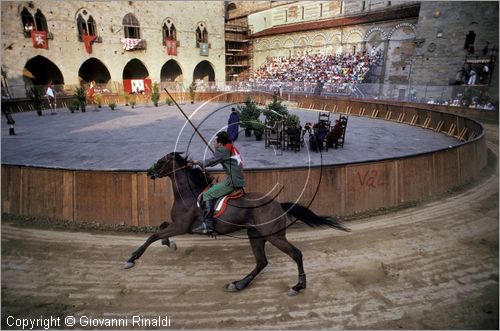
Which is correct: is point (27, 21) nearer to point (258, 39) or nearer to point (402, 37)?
point (258, 39)

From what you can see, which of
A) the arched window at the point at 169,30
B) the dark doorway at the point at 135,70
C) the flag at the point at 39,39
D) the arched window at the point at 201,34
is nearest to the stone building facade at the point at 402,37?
the arched window at the point at 201,34

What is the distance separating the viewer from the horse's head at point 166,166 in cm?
637

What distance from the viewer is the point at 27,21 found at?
36.9 m

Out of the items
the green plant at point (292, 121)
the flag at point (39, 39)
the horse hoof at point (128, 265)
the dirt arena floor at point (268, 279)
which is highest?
the flag at point (39, 39)

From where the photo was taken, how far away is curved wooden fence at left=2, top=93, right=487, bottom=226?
8.35 metres

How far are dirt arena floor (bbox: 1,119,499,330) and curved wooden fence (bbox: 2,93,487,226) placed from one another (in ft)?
1.83

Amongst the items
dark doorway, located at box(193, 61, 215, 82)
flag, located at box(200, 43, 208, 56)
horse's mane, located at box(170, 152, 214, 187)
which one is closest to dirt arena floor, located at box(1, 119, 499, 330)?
horse's mane, located at box(170, 152, 214, 187)

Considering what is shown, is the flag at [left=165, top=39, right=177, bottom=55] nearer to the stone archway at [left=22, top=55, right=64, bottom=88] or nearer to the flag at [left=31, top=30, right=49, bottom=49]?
the stone archway at [left=22, top=55, right=64, bottom=88]

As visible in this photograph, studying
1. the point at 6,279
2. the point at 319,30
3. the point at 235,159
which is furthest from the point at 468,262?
the point at 319,30

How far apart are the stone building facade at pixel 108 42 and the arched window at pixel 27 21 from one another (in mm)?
102

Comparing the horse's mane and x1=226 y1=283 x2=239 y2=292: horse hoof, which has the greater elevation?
the horse's mane

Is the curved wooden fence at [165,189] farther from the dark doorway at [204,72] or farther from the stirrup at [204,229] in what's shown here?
the dark doorway at [204,72]

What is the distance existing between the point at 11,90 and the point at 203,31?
98.4 ft

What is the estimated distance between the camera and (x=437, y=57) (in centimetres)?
3512
